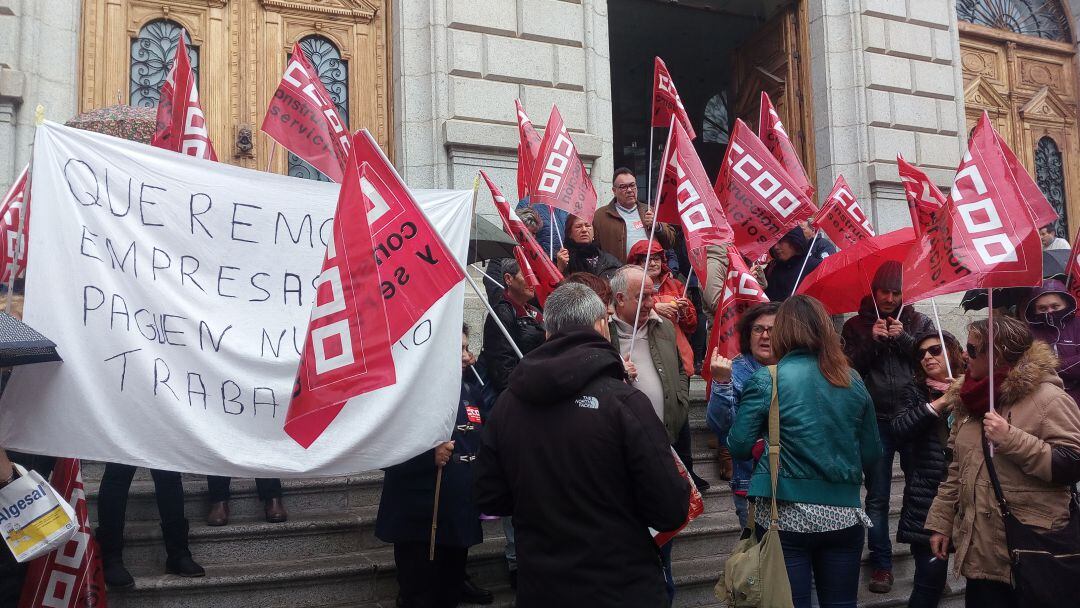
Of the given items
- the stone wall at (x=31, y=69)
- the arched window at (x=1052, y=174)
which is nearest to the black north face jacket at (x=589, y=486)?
the stone wall at (x=31, y=69)

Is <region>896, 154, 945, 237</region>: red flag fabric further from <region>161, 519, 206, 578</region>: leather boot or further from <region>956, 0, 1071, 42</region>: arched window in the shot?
<region>956, 0, 1071, 42</region>: arched window

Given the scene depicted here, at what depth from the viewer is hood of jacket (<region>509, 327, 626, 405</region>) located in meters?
3.27

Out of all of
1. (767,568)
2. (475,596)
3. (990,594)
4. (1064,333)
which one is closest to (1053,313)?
(1064,333)

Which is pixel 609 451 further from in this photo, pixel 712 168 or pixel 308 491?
pixel 712 168

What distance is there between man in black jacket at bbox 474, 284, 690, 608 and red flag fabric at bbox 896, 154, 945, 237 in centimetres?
373

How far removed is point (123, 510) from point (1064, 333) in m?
5.34

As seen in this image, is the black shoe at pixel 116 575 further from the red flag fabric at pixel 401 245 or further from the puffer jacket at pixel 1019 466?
the puffer jacket at pixel 1019 466

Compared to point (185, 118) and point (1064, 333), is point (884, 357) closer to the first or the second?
point (1064, 333)

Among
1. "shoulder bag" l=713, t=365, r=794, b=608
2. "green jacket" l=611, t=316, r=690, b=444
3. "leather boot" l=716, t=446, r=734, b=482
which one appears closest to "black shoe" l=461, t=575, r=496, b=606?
"green jacket" l=611, t=316, r=690, b=444

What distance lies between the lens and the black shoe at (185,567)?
16.0 ft

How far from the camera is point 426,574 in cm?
470

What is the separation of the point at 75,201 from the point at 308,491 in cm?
249

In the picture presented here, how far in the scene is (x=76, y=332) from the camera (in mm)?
3871

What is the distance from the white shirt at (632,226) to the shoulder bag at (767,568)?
3.36 m
